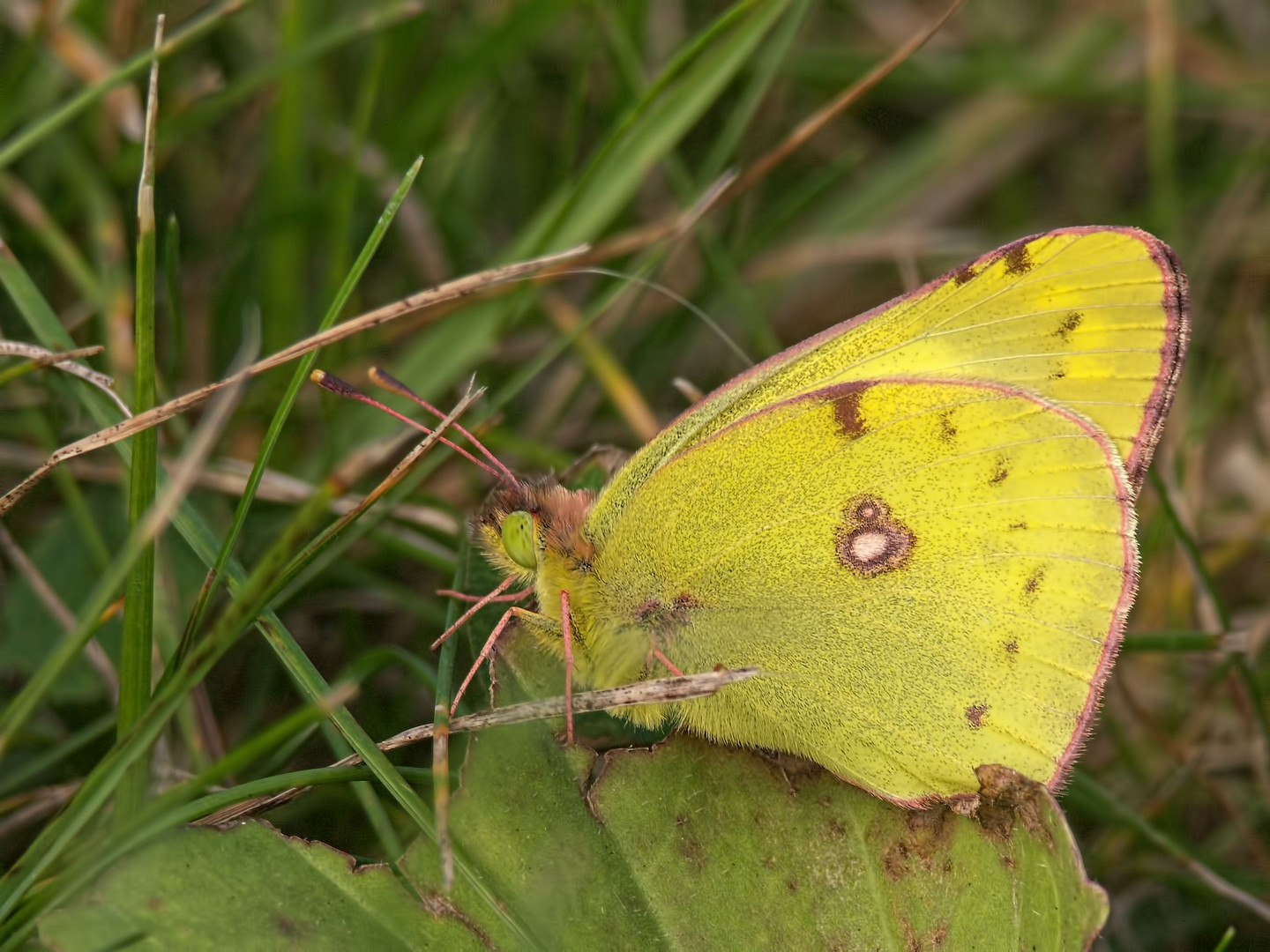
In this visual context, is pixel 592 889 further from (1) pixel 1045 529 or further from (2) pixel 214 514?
(2) pixel 214 514

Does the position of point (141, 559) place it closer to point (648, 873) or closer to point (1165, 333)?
point (648, 873)

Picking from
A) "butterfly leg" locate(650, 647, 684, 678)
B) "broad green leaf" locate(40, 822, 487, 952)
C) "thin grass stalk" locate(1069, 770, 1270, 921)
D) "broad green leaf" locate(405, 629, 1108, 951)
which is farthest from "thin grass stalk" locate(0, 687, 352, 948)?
"thin grass stalk" locate(1069, 770, 1270, 921)

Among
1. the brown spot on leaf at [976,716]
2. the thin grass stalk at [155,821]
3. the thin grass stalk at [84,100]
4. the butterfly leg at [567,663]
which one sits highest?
the thin grass stalk at [84,100]

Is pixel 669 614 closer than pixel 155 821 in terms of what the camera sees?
No

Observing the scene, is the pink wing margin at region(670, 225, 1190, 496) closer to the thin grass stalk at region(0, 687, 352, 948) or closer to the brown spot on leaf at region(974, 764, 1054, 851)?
the brown spot on leaf at region(974, 764, 1054, 851)

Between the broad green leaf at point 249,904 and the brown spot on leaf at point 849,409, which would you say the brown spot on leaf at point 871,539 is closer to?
the brown spot on leaf at point 849,409

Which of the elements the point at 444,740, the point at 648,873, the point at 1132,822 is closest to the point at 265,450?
the point at 444,740

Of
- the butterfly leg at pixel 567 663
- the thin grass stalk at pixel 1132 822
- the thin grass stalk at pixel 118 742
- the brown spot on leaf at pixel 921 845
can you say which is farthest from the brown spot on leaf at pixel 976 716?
the thin grass stalk at pixel 118 742
